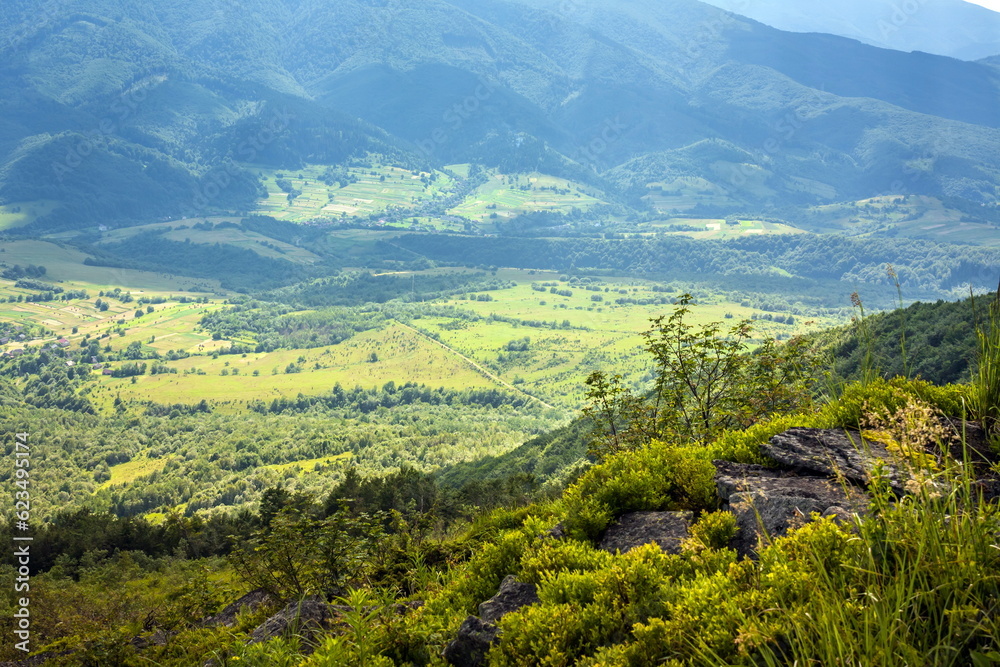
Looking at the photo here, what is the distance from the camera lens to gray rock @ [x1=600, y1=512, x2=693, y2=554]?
520cm

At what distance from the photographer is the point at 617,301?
→ 183 m

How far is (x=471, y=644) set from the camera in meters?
4.64

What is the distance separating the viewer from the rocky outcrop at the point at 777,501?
177 inches

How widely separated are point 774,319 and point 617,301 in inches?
1838

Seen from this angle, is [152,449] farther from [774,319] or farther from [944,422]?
[774,319]

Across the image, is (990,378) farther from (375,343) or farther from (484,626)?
(375,343)

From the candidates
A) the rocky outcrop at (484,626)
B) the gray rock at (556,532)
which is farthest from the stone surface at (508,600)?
the gray rock at (556,532)

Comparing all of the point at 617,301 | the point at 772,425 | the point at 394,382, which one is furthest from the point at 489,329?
the point at 772,425

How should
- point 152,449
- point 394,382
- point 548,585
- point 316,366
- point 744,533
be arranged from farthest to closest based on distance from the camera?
1. point 316,366
2. point 394,382
3. point 152,449
4. point 744,533
5. point 548,585

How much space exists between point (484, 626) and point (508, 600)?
0.40 metres

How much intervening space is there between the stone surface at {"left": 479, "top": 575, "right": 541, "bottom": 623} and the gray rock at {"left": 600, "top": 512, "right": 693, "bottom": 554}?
2.71ft

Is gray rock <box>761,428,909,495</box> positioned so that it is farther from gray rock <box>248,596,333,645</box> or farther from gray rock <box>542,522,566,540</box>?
gray rock <box>248,596,333,645</box>

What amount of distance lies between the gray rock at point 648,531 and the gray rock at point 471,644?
132 cm

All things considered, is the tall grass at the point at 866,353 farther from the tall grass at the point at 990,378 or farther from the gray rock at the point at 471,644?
the gray rock at the point at 471,644
